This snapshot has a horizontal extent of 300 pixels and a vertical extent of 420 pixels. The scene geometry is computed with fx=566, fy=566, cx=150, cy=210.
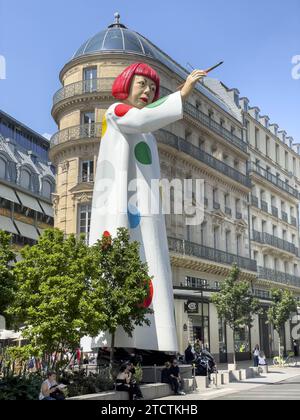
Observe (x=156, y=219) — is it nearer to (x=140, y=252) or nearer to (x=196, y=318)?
(x=140, y=252)

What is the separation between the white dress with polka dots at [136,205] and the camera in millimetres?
17547

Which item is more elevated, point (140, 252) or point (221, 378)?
point (140, 252)

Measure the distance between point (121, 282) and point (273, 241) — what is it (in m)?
33.5

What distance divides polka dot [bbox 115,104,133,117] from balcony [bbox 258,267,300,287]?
29.2 metres

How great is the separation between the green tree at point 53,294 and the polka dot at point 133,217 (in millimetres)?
2901

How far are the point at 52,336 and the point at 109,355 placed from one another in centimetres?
422

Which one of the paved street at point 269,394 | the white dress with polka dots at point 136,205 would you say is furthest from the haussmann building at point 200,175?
the white dress with polka dots at point 136,205

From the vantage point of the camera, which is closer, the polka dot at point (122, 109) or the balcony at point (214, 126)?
the polka dot at point (122, 109)

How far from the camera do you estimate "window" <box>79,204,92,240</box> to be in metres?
30.8

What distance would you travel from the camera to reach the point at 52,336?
541 inches

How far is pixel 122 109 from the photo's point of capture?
1803 centimetres

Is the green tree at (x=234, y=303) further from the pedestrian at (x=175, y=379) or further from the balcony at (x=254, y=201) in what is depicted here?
the balcony at (x=254, y=201)

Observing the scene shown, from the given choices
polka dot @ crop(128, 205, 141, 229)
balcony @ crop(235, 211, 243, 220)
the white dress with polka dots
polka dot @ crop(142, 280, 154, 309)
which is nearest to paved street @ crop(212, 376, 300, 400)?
the white dress with polka dots
